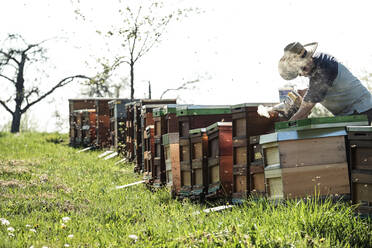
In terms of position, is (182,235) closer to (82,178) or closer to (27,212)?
(27,212)

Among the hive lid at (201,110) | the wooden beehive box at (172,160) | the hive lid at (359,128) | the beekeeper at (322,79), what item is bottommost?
the wooden beehive box at (172,160)

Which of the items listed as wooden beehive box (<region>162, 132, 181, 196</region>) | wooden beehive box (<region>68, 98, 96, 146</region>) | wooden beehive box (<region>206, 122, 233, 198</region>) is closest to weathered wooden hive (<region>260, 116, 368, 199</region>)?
wooden beehive box (<region>206, 122, 233, 198</region>)

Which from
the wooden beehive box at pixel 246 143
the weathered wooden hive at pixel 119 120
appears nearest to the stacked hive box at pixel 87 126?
the weathered wooden hive at pixel 119 120

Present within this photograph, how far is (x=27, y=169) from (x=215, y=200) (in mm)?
4794

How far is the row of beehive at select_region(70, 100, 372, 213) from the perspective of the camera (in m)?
5.15

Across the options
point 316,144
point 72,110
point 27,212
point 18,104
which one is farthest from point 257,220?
point 18,104

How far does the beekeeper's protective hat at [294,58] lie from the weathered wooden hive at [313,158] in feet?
3.00

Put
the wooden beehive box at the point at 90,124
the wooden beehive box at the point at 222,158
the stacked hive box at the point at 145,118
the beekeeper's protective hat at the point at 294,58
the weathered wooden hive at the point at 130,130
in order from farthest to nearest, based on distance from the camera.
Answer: the wooden beehive box at the point at 90,124 < the weathered wooden hive at the point at 130,130 < the stacked hive box at the point at 145,118 < the wooden beehive box at the point at 222,158 < the beekeeper's protective hat at the point at 294,58

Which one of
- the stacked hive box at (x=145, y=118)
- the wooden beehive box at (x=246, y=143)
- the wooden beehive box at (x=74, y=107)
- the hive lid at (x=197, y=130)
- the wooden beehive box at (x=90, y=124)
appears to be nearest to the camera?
the wooden beehive box at (x=246, y=143)

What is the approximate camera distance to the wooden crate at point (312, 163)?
5.15m

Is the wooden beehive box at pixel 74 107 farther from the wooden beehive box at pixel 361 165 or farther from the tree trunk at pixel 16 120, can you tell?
the wooden beehive box at pixel 361 165

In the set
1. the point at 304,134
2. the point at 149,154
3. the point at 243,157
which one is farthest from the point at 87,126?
the point at 304,134

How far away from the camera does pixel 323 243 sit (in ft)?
13.5

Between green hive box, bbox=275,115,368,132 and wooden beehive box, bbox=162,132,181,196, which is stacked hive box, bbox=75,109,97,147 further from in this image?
green hive box, bbox=275,115,368,132
